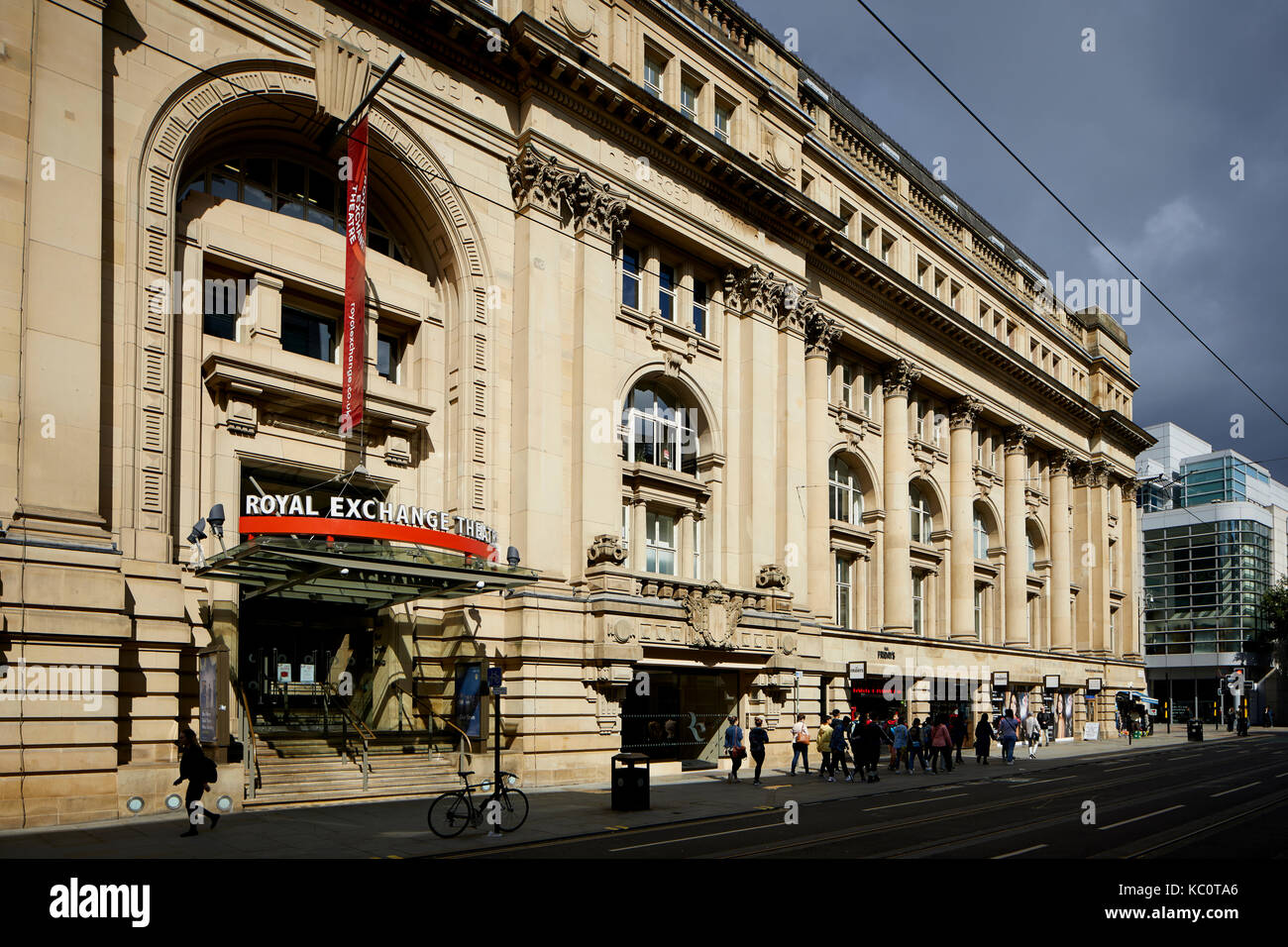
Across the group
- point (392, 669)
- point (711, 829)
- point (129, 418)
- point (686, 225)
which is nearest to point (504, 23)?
point (686, 225)

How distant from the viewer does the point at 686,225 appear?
1313 inches

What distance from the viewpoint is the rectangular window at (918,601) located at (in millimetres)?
47156

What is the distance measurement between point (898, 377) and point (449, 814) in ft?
109

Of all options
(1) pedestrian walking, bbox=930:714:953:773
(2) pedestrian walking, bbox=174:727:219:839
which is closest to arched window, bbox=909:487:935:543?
(1) pedestrian walking, bbox=930:714:953:773

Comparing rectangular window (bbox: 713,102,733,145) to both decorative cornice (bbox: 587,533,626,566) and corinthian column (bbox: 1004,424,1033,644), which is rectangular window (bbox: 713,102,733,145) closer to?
decorative cornice (bbox: 587,533,626,566)

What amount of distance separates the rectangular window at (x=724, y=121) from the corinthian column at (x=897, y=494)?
1369 centimetres

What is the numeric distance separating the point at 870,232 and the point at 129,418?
33.5m

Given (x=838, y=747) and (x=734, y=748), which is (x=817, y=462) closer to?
(x=838, y=747)

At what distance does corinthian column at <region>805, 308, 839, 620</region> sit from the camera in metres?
38.2

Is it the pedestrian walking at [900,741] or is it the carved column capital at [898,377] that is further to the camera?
the carved column capital at [898,377]

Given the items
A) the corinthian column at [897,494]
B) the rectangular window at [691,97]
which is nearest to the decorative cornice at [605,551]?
the rectangular window at [691,97]

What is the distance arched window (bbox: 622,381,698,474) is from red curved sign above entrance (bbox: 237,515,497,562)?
9.74 meters

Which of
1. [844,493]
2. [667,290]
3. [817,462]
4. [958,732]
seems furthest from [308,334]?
[958,732]

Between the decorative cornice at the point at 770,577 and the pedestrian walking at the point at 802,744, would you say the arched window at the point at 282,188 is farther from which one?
the pedestrian walking at the point at 802,744
